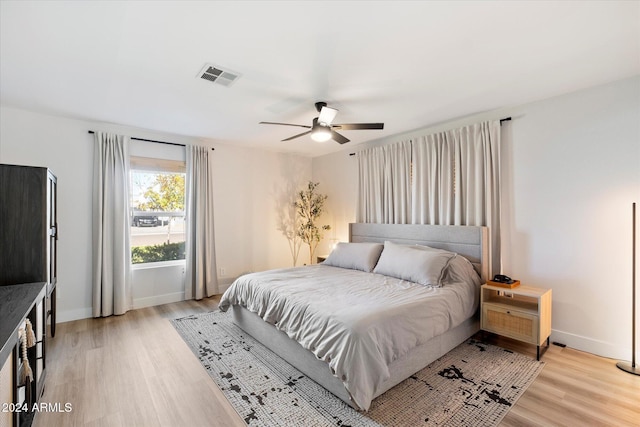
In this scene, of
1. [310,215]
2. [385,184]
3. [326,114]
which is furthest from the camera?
[310,215]

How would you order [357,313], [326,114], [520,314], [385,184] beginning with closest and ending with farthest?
[357,313] < [520,314] < [326,114] < [385,184]

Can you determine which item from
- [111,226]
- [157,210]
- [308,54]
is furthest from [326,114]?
[111,226]

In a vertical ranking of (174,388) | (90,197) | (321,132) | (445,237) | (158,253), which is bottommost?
(174,388)

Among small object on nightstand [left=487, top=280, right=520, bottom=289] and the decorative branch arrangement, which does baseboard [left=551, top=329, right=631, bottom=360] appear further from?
the decorative branch arrangement

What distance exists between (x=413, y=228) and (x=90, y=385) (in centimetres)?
369

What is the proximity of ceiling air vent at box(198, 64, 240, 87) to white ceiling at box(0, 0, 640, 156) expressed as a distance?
86 mm

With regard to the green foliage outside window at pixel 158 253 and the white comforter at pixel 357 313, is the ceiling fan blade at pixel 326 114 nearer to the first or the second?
the white comforter at pixel 357 313

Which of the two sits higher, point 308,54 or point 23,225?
point 308,54

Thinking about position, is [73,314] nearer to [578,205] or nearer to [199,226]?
[199,226]

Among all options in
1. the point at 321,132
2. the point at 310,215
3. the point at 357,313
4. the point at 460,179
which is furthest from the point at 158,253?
the point at 460,179

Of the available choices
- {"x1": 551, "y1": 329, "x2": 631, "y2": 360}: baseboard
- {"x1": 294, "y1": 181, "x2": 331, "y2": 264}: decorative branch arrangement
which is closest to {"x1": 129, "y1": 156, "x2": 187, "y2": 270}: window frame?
{"x1": 294, "y1": 181, "x2": 331, "y2": 264}: decorative branch arrangement

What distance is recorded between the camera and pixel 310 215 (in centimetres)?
566

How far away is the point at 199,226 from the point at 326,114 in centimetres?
Answer: 277

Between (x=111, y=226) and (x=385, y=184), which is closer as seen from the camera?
(x=111, y=226)
